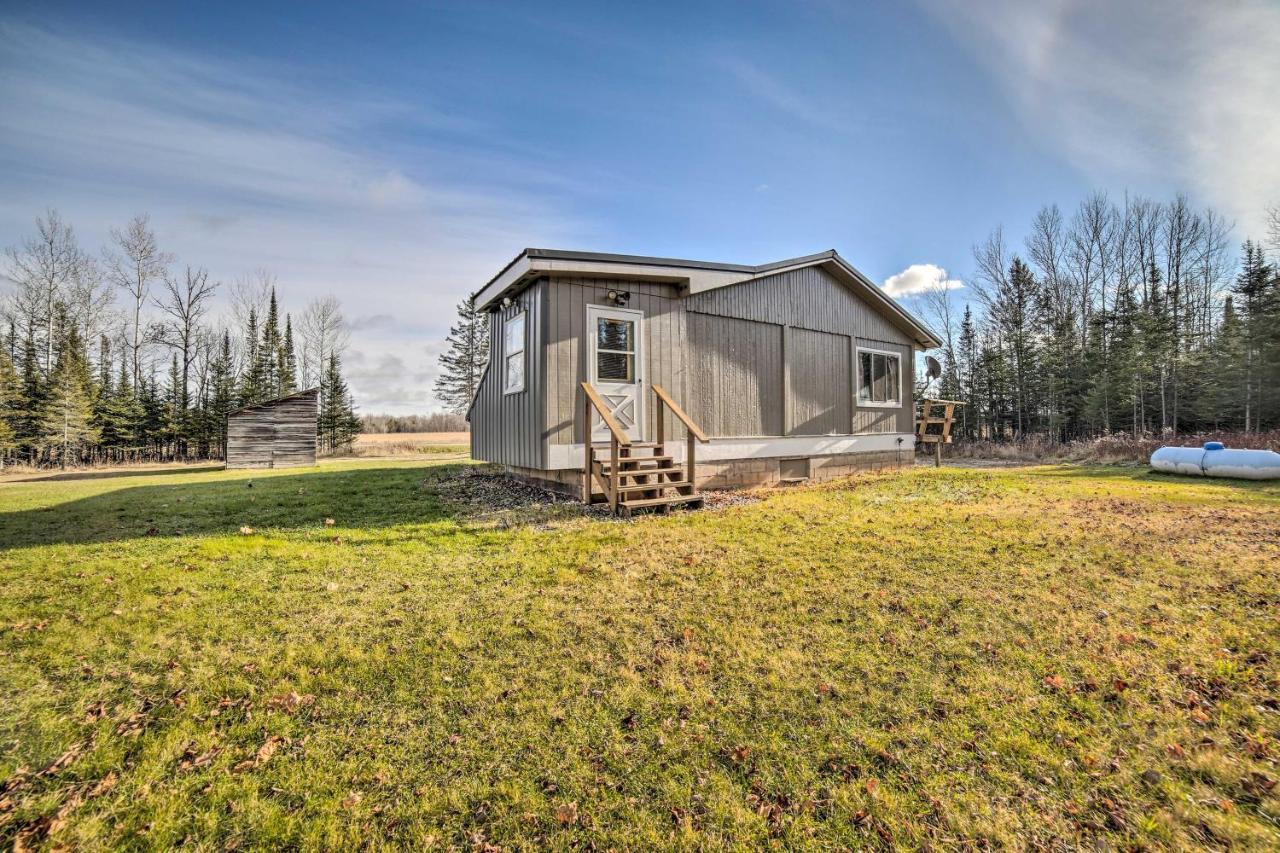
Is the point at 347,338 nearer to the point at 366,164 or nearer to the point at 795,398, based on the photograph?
the point at 366,164

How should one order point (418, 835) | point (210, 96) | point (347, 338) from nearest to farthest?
point (418, 835), point (210, 96), point (347, 338)

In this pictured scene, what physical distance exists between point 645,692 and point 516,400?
6819 millimetres

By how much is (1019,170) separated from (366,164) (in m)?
20.0

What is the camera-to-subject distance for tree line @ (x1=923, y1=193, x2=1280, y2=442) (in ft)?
68.4

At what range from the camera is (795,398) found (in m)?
A: 11.0

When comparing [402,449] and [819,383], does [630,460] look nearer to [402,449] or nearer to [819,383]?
[819,383]

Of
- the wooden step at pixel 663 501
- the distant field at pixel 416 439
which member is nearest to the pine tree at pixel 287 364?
the distant field at pixel 416 439

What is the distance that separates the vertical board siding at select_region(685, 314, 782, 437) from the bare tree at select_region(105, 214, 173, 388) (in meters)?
30.2

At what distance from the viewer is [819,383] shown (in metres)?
11.5

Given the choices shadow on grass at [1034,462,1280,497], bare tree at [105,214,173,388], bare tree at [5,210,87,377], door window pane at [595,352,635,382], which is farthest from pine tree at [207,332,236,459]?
shadow on grass at [1034,462,1280,497]

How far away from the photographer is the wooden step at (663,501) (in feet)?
23.5

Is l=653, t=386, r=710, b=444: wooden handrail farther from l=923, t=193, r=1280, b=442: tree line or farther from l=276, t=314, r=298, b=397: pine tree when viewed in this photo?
l=276, t=314, r=298, b=397: pine tree

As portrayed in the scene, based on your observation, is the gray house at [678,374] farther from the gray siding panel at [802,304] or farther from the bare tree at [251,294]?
the bare tree at [251,294]

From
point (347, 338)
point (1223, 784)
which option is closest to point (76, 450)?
point (347, 338)
